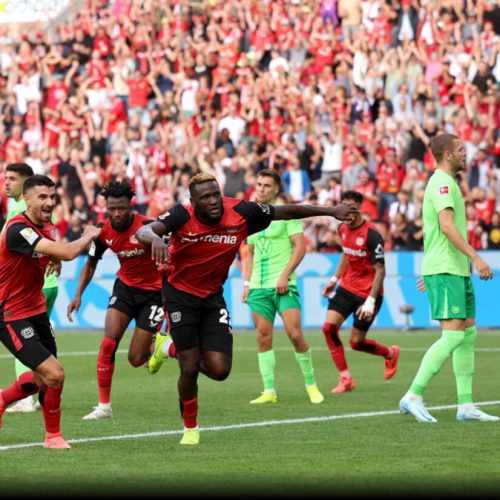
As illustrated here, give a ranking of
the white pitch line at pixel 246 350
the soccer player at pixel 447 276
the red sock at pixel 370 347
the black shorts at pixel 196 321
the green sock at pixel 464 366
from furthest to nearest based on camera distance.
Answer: the white pitch line at pixel 246 350 < the red sock at pixel 370 347 < the green sock at pixel 464 366 < the soccer player at pixel 447 276 < the black shorts at pixel 196 321

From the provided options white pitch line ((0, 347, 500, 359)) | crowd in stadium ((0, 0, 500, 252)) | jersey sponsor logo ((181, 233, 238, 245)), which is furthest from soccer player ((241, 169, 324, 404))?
crowd in stadium ((0, 0, 500, 252))

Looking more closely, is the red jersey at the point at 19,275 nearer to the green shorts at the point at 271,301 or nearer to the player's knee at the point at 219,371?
the player's knee at the point at 219,371

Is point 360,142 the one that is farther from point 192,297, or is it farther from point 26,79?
point 192,297

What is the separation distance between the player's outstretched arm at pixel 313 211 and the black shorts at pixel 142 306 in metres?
3.08

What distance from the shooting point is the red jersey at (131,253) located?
1295cm

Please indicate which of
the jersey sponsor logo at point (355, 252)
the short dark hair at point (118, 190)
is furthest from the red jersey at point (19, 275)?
the jersey sponsor logo at point (355, 252)

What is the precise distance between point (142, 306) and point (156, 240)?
4.10 meters

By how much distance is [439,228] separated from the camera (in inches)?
454

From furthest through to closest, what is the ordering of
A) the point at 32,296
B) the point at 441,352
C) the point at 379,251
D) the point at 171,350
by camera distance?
the point at 379,251, the point at 171,350, the point at 441,352, the point at 32,296

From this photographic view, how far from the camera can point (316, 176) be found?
27.2 m

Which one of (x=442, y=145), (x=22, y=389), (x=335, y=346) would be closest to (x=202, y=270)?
(x=22, y=389)

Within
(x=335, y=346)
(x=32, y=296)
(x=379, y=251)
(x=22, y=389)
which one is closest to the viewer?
(x=32, y=296)

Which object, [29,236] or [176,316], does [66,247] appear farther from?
[176,316]

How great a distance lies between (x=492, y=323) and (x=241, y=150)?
6944 millimetres
